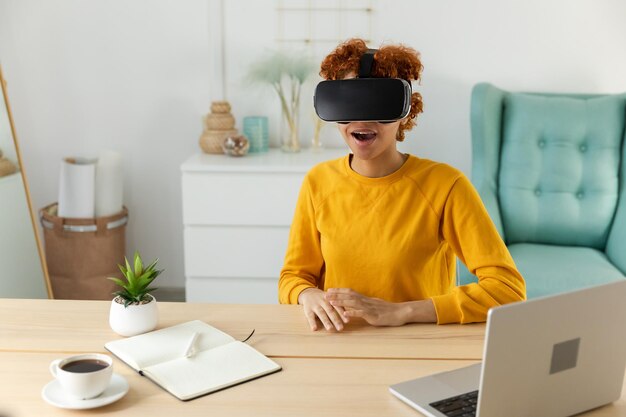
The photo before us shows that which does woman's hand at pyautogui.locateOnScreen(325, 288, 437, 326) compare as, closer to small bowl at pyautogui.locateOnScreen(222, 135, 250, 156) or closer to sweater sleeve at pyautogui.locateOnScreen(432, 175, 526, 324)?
sweater sleeve at pyautogui.locateOnScreen(432, 175, 526, 324)

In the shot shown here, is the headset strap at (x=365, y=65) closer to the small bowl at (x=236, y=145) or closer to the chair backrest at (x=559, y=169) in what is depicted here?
the chair backrest at (x=559, y=169)

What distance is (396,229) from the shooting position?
1.91m

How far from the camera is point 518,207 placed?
3.33 metres

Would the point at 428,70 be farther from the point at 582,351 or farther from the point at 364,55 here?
the point at 582,351

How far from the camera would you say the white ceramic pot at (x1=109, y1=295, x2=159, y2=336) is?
64.7 inches

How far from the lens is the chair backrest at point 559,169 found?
3.33 metres

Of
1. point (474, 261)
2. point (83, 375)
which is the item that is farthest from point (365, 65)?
point (83, 375)

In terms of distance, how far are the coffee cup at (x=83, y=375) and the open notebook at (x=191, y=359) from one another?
10 centimetres

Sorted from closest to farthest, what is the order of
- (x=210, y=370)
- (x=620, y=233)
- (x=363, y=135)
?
(x=210, y=370) < (x=363, y=135) < (x=620, y=233)

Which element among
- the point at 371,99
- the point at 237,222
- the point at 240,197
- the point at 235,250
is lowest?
the point at 235,250

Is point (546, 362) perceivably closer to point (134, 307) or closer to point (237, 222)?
point (134, 307)

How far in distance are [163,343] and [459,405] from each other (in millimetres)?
609

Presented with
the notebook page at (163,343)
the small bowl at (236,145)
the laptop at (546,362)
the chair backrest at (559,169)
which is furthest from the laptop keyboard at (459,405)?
the small bowl at (236,145)

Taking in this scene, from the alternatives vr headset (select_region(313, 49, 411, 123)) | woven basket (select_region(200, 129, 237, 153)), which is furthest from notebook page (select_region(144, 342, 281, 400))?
woven basket (select_region(200, 129, 237, 153))
